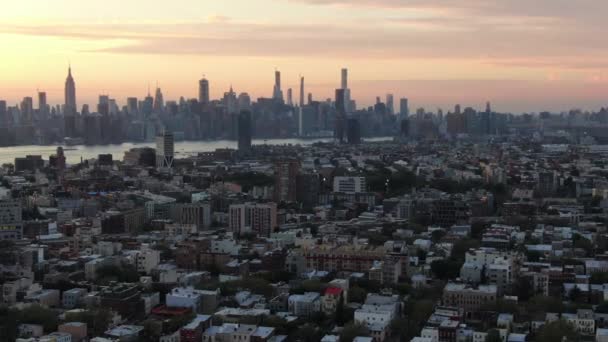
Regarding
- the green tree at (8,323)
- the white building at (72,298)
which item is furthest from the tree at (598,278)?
the green tree at (8,323)

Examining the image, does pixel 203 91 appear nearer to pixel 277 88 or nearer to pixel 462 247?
pixel 277 88

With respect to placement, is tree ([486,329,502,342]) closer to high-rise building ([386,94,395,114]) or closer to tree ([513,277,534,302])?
tree ([513,277,534,302])

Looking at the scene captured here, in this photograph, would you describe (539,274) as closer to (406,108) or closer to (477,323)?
(477,323)

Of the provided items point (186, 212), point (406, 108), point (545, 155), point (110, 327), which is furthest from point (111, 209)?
point (406, 108)

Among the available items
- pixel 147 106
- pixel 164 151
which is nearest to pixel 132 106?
pixel 147 106

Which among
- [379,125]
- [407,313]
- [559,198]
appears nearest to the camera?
[407,313]

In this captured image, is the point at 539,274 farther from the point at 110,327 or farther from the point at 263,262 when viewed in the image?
the point at 110,327

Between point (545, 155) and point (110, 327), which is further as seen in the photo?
point (545, 155)

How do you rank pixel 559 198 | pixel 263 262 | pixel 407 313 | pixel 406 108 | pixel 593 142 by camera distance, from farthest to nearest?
pixel 406 108 → pixel 593 142 → pixel 559 198 → pixel 263 262 → pixel 407 313
